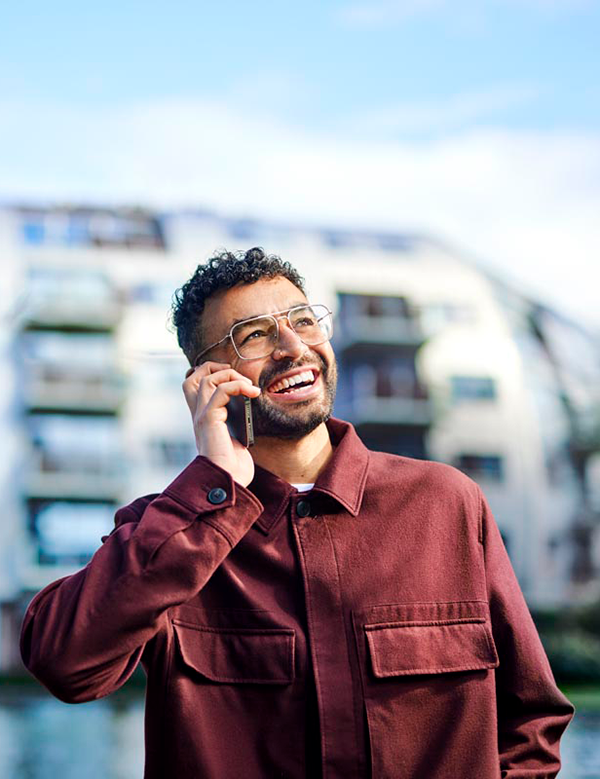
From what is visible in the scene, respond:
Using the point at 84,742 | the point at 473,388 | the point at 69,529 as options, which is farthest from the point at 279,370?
the point at 473,388

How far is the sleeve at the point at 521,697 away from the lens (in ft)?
5.62

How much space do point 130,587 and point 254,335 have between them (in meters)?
0.54

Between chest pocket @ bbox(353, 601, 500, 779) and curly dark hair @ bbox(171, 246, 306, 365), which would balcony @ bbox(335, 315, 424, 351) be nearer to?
curly dark hair @ bbox(171, 246, 306, 365)

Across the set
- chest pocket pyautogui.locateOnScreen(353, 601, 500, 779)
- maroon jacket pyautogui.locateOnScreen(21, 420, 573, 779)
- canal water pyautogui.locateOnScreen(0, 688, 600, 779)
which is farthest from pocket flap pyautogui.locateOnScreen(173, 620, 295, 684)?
canal water pyautogui.locateOnScreen(0, 688, 600, 779)

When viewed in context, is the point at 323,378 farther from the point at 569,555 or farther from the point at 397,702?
the point at 569,555

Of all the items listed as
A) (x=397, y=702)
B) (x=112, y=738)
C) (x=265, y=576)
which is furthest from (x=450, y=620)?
(x=112, y=738)

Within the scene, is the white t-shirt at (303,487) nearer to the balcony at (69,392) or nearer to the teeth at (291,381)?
the teeth at (291,381)

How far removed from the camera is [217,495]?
1.71 m

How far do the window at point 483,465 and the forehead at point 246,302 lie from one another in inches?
721

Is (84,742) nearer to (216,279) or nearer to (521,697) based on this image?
(216,279)

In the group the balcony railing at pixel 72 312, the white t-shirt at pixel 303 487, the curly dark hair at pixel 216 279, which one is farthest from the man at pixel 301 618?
the balcony railing at pixel 72 312

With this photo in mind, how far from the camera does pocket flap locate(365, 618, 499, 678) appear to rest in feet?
5.48

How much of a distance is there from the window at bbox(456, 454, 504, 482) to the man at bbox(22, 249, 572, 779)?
18409 mm

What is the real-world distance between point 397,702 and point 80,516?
58.1 ft
